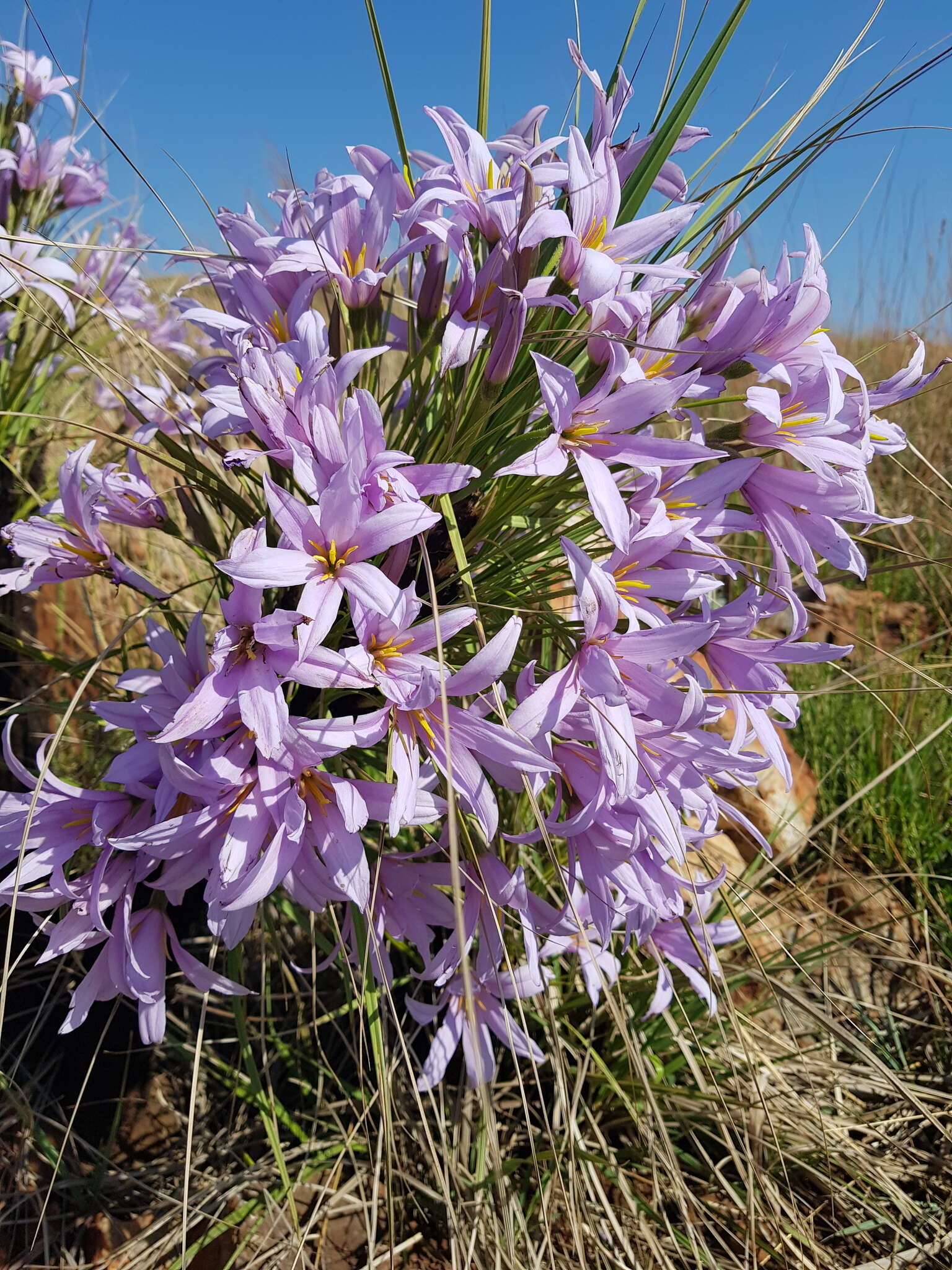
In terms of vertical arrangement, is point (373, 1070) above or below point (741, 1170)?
below

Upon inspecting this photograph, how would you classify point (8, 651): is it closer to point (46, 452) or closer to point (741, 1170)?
point (46, 452)

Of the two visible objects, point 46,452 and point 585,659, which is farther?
point 46,452

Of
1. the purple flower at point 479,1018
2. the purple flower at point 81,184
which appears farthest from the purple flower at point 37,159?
the purple flower at point 479,1018

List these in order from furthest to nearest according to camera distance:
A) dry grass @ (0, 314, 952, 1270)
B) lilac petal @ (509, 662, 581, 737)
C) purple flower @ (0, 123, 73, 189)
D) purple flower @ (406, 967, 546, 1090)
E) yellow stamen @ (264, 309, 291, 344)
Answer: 1. purple flower @ (0, 123, 73, 189)
2. dry grass @ (0, 314, 952, 1270)
3. purple flower @ (406, 967, 546, 1090)
4. yellow stamen @ (264, 309, 291, 344)
5. lilac petal @ (509, 662, 581, 737)

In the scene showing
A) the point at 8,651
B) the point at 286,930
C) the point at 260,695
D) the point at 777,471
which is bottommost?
the point at 286,930

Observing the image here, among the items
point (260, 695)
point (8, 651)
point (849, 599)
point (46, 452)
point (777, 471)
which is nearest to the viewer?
point (260, 695)

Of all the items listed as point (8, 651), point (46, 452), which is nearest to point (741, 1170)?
point (8, 651)

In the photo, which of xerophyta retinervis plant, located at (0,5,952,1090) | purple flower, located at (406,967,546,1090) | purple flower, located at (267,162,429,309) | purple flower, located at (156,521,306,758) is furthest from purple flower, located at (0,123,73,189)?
purple flower, located at (406,967,546,1090)

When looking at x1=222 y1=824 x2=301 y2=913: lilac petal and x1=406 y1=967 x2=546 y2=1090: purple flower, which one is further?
x1=406 y1=967 x2=546 y2=1090: purple flower

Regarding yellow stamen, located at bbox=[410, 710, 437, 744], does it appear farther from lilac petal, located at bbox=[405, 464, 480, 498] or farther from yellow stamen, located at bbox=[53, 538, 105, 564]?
yellow stamen, located at bbox=[53, 538, 105, 564]
